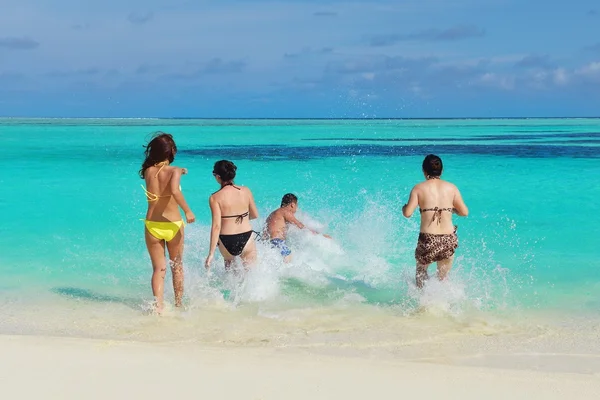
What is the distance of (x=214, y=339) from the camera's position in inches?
223

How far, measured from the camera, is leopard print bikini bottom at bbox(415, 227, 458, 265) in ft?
20.6

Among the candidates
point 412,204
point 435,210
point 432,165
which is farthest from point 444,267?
point 432,165

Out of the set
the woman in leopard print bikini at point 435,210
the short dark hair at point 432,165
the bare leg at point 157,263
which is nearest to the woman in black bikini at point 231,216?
the bare leg at point 157,263

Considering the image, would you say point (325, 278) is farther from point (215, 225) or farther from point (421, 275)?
point (215, 225)

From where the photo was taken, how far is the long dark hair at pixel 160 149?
5.87 meters

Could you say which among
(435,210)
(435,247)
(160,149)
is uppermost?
(160,149)

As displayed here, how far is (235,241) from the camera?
264 inches

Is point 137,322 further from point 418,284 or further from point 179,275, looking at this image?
point 418,284

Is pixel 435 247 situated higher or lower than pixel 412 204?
lower

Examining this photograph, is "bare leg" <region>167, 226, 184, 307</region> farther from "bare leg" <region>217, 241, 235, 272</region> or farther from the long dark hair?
the long dark hair

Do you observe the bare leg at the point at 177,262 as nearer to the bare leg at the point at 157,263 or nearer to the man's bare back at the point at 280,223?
the bare leg at the point at 157,263

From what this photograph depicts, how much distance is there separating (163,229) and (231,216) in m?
0.73

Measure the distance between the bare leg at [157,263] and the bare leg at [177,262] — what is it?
0.30 ft

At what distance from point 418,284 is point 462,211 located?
802 millimetres
